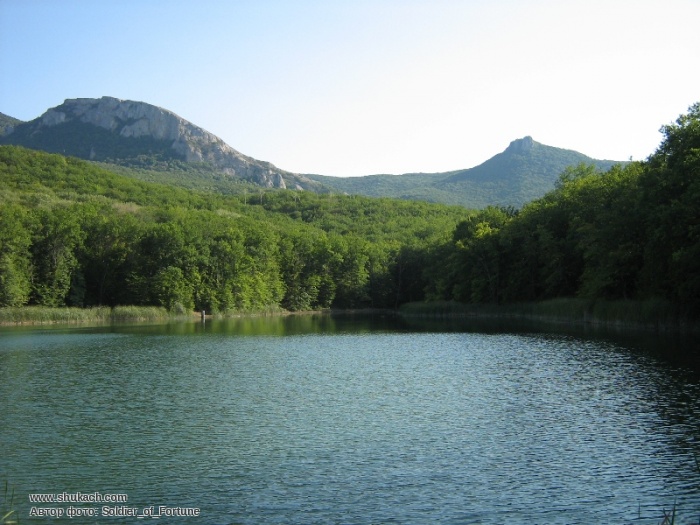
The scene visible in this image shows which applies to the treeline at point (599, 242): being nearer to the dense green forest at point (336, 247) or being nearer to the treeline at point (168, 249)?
the dense green forest at point (336, 247)

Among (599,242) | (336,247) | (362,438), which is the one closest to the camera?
(362,438)

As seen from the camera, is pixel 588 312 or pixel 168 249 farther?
pixel 168 249

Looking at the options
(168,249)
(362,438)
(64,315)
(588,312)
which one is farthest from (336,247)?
(362,438)

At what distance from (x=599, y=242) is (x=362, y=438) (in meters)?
41.8

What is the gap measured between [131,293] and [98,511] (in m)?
76.5

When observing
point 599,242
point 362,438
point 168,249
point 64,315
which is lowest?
point 362,438

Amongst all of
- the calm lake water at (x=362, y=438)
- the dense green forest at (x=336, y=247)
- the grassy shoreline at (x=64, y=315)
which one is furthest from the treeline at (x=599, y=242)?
the grassy shoreline at (x=64, y=315)

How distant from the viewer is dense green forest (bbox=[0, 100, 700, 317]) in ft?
143

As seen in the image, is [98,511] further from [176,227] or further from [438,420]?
[176,227]

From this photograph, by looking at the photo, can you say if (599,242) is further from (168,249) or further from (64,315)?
(168,249)

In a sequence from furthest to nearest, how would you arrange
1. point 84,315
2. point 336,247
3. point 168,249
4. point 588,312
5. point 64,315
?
point 336,247
point 168,249
point 84,315
point 64,315
point 588,312

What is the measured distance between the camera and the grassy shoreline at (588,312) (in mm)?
43062

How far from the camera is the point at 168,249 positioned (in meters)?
90.1

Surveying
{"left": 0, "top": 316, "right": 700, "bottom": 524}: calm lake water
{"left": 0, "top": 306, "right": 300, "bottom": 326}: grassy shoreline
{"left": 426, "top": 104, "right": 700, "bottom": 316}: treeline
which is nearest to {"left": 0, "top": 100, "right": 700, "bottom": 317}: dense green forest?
{"left": 426, "top": 104, "right": 700, "bottom": 316}: treeline
